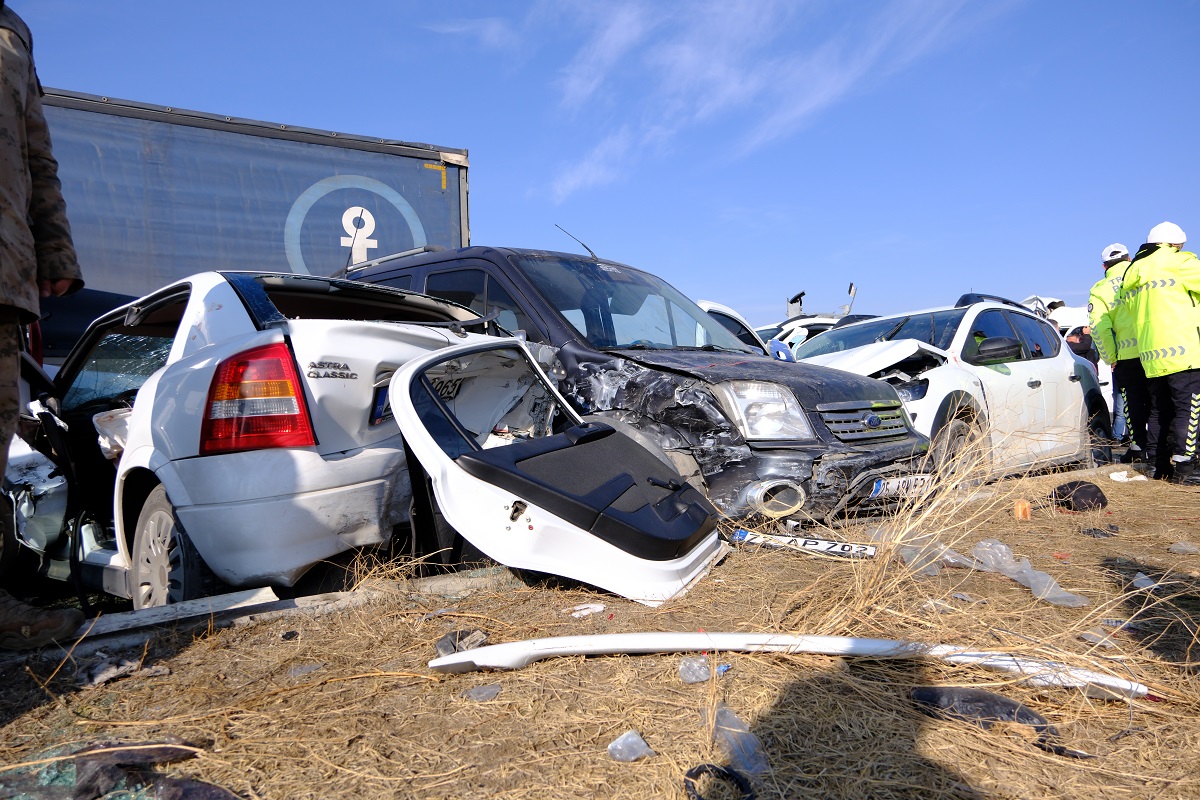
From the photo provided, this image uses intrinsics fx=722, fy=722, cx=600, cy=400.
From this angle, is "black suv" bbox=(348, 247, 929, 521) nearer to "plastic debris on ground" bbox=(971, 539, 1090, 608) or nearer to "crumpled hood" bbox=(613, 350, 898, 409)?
"crumpled hood" bbox=(613, 350, 898, 409)

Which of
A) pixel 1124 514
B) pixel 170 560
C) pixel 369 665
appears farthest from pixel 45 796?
pixel 1124 514

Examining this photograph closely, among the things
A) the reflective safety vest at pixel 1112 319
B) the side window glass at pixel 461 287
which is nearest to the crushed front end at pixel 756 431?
the side window glass at pixel 461 287

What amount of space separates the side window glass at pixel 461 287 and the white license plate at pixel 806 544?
2059 millimetres

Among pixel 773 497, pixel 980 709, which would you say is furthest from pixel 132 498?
pixel 980 709

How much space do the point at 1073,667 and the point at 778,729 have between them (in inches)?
35.5

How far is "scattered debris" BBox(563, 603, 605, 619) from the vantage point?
2652 millimetres

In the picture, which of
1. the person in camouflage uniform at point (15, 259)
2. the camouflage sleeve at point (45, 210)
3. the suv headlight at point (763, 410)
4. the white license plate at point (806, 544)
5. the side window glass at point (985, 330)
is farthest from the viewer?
the side window glass at point (985, 330)

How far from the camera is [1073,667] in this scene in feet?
6.59

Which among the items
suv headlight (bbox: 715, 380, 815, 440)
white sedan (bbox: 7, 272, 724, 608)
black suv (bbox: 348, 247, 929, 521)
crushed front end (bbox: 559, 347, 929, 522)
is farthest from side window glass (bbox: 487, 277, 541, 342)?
suv headlight (bbox: 715, 380, 815, 440)

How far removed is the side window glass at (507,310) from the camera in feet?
13.4

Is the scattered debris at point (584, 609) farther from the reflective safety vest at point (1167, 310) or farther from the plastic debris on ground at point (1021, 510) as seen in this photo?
the reflective safety vest at point (1167, 310)

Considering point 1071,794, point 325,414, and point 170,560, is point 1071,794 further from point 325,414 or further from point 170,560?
point 170,560

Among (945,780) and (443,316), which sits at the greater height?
(443,316)

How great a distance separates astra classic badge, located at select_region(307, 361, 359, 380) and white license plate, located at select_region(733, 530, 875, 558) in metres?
1.84
